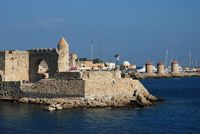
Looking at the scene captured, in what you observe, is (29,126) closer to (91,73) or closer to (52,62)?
(91,73)

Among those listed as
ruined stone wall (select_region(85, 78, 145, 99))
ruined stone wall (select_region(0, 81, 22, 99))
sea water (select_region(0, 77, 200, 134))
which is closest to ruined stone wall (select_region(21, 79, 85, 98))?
ruined stone wall (select_region(85, 78, 145, 99))

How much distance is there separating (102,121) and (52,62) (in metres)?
11.9

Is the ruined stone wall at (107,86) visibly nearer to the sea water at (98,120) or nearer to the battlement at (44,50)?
the sea water at (98,120)

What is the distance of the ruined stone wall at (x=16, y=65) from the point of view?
127ft

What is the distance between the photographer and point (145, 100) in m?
34.6

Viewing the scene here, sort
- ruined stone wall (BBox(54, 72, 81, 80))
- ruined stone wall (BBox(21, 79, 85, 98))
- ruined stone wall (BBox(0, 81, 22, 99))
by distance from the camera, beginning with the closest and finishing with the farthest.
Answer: ruined stone wall (BBox(21, 79, 85, 98)) → ruined stone wall (BBox(54, 72, 81, 80)) → ruined stone wall (BBox(0, 81, 22, 99))

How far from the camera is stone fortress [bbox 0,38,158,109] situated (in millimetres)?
32719

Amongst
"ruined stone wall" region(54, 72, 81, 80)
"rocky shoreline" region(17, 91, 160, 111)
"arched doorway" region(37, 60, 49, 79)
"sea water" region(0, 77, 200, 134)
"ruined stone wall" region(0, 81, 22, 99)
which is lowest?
"sea water" region(0, 77, 200, 134)

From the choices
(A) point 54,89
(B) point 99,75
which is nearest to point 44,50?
(A) point 54,89

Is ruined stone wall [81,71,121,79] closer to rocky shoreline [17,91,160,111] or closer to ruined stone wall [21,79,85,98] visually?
ruined stone wall [21,79,85,98]

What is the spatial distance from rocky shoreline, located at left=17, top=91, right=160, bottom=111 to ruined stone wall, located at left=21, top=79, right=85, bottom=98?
39cm

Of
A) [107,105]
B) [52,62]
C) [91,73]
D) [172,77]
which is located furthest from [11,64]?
[172,77]

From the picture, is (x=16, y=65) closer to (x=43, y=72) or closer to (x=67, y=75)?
(x=43, y=72)

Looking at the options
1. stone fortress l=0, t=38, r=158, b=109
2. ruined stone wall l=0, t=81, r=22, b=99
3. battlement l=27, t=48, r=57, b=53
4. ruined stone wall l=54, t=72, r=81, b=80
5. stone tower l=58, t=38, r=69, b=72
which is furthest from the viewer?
battlement l=27, t=48, r=57, b=53
